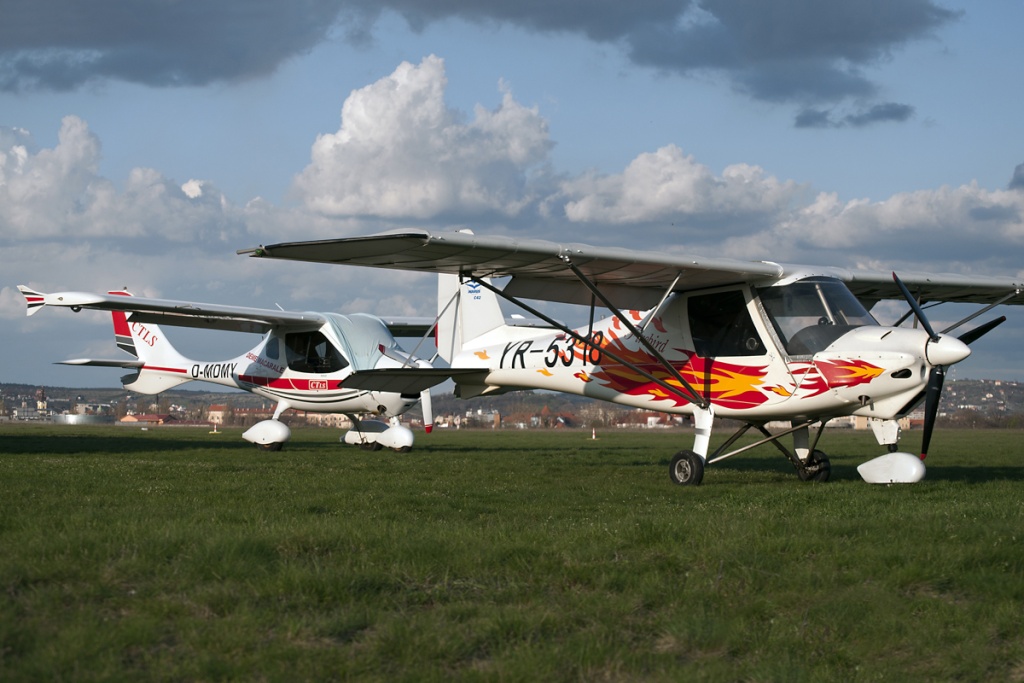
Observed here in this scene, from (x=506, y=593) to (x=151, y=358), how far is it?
27993 mm

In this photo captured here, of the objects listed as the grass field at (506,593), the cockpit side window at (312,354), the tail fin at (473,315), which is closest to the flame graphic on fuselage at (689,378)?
the tail fin at (473,315)

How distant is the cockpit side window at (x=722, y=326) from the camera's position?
526 inches

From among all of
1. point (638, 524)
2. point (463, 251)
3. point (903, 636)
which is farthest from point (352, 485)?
point (903, 636)

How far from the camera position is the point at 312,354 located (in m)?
25.6

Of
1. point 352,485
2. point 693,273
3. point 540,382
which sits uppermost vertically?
point 693,273

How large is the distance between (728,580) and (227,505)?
195 inches

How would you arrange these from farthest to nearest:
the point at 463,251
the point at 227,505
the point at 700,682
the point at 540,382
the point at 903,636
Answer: the point at 540,382 < the point at 463,251 < the point at 227,505 < the point at 903,636 < the point at 700,682

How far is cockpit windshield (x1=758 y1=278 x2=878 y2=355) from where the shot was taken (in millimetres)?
12648

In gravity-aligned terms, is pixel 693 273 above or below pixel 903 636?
above

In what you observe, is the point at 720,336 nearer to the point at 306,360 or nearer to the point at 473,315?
the point at 473,315

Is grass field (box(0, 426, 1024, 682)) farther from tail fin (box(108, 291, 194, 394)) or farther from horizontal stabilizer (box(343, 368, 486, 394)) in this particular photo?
tail fin (box(108, 291, 194, 394))

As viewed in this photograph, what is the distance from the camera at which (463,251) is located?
11648 millimetres

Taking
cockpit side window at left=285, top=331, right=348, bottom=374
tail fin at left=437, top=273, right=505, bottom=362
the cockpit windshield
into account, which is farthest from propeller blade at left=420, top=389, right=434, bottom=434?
the cockpit windshield

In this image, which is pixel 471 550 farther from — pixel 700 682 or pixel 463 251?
pixel 463 251
